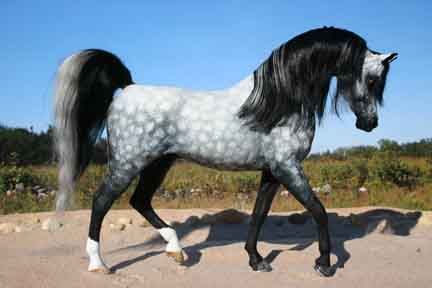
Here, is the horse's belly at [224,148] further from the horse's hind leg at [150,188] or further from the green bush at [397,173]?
the green bush at [397,173]

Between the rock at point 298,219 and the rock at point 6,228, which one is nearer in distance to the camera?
the rock at point 6,228

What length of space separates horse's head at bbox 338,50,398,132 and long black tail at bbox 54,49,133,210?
76.6 inches

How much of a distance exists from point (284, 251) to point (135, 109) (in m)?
2.04

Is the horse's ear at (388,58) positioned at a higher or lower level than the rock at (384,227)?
higher

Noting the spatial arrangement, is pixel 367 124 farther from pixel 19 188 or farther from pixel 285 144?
pixel 19 188

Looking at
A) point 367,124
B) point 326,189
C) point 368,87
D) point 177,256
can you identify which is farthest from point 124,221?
point 326,189

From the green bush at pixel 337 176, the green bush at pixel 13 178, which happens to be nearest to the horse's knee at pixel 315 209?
the green bush at pixel 337 176

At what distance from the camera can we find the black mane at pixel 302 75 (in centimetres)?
368

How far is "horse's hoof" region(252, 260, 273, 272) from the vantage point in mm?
3992

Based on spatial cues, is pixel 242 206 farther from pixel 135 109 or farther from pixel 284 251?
pixel 135 109

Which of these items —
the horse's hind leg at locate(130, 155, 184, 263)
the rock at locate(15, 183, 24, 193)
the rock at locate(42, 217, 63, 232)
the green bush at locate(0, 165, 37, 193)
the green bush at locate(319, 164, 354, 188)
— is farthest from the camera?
the green bush at locate(319, 164, 354, 188)

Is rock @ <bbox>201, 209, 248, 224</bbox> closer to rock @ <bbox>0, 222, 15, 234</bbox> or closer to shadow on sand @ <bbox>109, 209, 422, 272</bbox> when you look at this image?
shadow on sand @ <bbox>109, 209, 422, 272</bbox>

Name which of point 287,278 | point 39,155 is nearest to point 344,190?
point 287,278

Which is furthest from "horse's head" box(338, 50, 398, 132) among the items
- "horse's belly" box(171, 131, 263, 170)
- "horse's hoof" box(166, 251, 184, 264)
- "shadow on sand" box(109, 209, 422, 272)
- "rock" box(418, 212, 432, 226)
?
"rock" box(418, 212, 432, 226)
